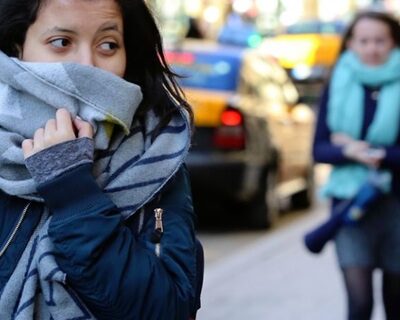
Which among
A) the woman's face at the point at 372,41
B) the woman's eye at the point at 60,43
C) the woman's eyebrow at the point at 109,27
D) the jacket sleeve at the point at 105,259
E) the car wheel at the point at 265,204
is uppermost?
the woman's eyebrow at the point at 109,27

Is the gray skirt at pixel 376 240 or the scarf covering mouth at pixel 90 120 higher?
the scarf covering mouth at pixel 90 120

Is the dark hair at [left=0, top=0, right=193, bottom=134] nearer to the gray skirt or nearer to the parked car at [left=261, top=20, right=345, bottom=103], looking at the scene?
the gray skirt

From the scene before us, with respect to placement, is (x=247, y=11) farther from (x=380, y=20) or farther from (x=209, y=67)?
(x=380, y=20)

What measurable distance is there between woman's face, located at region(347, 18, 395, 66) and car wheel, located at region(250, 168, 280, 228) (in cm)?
509

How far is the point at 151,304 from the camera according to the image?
1.80m

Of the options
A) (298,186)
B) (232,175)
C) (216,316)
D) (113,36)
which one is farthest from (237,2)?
(113,36)

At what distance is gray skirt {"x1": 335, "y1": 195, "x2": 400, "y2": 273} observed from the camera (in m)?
4.50

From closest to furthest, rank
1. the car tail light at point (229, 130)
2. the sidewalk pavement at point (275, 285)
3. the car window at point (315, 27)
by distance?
the sidewalk pavement at point (275, 285) < the car tail light at point (229, 130) < the car window at point (315, 27)

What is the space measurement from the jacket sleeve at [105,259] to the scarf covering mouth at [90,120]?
6cm

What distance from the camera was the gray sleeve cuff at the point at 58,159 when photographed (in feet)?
5.94

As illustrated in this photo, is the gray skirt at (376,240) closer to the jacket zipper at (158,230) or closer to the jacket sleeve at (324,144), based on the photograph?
the jacket sleeve at (324,144)

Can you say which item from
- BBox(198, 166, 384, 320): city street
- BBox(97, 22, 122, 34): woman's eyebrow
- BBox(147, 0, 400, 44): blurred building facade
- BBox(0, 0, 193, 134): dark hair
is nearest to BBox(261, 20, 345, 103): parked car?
BBox(147, 0, 400, 44): blurred building facade

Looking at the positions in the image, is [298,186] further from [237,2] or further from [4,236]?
[237,2]

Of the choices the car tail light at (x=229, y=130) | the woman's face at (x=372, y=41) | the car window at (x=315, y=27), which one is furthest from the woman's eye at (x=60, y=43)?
the car window at (x=315, y=27)
